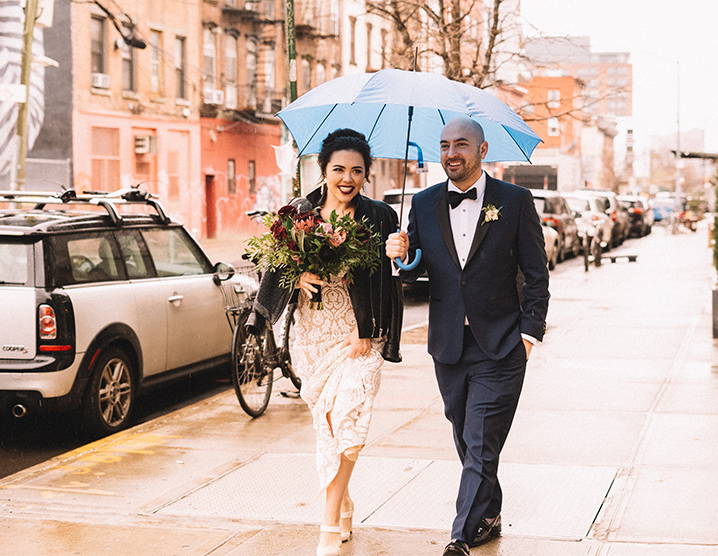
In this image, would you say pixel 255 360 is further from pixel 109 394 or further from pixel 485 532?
pixel 485 532

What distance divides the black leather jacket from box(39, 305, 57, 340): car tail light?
2.47 m

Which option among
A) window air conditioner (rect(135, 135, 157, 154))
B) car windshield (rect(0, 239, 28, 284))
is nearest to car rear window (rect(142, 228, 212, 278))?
car windshield (rect(0, 239, 28, 284))

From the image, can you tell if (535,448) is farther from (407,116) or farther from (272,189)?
(272,189)

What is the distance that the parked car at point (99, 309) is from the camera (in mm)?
7109

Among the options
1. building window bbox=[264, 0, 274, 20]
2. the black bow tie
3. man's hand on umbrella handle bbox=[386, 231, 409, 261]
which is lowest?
man's hand on umbrella handle bbox=[386, 231, 409, 261]

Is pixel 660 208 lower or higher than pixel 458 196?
higher

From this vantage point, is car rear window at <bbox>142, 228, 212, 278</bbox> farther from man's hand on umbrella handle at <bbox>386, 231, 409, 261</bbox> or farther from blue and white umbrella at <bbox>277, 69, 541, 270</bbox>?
man's hand on umbrella handle at <bbox>386, 231, 409, 261</bbox>

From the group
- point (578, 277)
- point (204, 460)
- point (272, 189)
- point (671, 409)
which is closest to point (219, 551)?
point (204, 460)

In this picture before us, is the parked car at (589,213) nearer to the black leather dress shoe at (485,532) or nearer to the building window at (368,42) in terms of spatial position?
the building window at (368,42)

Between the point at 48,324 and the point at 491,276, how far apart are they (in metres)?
3.57

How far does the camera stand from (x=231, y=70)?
123 ft

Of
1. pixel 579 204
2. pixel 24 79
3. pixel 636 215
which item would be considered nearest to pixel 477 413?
pixel 24 79

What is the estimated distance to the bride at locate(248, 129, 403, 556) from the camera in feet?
16.0

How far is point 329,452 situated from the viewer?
4883mm
